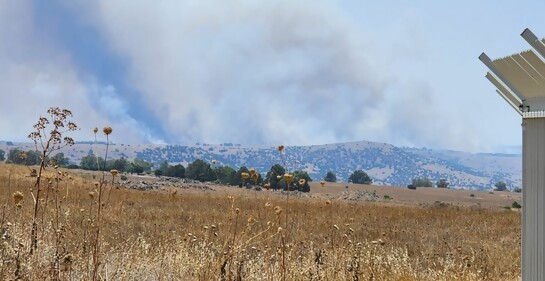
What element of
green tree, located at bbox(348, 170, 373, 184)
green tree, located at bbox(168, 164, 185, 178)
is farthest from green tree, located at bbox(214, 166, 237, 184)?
green tree, located at bbox(348, 170, 373, 184)

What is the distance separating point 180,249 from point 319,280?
2206mm

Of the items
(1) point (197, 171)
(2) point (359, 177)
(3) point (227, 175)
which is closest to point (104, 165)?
(1) point (197, 171)

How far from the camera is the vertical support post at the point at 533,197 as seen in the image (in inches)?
154

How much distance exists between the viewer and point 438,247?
450 inches

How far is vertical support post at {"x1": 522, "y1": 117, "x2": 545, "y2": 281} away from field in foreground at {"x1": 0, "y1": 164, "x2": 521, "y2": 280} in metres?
1.59

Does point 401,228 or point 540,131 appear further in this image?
point 401,228

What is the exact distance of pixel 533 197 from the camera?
13.0 feet

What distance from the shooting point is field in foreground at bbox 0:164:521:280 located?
4.91 meters

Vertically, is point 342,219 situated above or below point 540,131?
below

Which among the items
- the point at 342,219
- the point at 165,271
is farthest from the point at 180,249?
the point at 342,219

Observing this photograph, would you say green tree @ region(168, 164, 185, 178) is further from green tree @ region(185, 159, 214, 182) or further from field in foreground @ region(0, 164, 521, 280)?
field in foreground @ region(0, 164, 521, 280)

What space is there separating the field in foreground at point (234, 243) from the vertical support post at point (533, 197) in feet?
5.22

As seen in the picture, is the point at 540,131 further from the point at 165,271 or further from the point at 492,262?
the point at 492,262

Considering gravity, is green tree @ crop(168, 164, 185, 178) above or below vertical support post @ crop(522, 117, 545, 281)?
above
